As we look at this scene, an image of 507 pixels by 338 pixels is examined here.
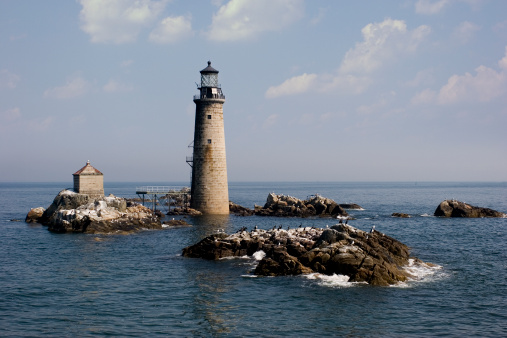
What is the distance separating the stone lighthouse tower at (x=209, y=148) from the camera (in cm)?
6078

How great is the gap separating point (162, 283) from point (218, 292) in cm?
376

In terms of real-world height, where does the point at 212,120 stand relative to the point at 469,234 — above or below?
above

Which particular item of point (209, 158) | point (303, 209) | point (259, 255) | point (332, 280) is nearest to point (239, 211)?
point (303, 209)

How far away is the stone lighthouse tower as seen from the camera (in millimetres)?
60781

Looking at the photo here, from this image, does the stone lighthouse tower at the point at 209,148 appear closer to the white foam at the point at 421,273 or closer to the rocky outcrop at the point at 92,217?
the rocky outcrop at the point at 92,217

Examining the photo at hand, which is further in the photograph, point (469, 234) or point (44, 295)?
point (469, 234)

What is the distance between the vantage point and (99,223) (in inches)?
1902

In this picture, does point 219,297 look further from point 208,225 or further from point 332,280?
point 208,225

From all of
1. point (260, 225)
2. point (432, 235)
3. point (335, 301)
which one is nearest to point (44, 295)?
point (335, 301)

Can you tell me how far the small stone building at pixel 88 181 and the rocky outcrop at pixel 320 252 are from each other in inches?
988

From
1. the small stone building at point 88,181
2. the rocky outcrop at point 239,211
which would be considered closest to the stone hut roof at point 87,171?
the small stone building at point 88,181

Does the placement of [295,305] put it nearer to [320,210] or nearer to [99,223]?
[99,223]

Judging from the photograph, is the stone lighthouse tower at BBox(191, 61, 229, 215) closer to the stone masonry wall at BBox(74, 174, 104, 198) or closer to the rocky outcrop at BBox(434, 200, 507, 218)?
the stone masonry wall at BBox(74, 174, 104, 198)

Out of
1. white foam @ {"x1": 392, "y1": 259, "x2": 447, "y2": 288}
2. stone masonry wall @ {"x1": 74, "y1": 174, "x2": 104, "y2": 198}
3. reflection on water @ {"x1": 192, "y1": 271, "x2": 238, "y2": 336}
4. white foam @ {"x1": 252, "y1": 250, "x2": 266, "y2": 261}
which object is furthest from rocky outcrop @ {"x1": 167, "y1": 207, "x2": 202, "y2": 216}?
white foam @ {"x1": 392, "y1": 259, "x2": 447, "y2": 288}
